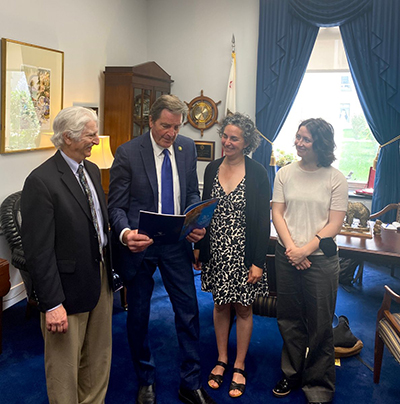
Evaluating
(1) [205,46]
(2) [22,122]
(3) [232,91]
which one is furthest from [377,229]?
(1) [205,46]

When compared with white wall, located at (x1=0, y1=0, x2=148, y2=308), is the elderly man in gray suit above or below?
below

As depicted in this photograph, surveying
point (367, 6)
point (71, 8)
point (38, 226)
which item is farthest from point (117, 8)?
point (38, 226)

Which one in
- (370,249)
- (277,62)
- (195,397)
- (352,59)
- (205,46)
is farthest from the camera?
(205,46)

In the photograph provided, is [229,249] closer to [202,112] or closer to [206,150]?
[206,150]

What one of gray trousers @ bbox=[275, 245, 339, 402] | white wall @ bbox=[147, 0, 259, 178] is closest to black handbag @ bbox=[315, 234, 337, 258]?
gray trousers @ bbox=[275, 245, 339, 402]

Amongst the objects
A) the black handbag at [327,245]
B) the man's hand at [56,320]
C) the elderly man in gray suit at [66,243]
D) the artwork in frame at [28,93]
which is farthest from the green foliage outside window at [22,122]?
the black handbag at [327,245]

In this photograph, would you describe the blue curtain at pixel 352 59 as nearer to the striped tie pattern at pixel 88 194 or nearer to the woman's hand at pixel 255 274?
the woman's hand at pixel 255 274

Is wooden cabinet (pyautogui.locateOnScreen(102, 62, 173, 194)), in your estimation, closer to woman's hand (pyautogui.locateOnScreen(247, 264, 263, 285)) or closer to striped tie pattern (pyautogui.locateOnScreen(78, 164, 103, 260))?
woman's hand (pyautogui.locateOnScreen(247, 264, 263, 285))

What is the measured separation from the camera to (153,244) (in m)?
2.23

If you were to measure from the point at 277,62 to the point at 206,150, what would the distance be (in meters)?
1.48

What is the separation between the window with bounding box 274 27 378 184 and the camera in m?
5.55

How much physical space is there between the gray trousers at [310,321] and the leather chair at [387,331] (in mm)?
332

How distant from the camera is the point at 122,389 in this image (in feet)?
8.57

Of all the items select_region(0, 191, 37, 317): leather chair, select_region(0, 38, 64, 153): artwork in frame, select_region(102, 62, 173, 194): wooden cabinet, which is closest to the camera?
select_region(0, 191, 37, 317): leather chair
